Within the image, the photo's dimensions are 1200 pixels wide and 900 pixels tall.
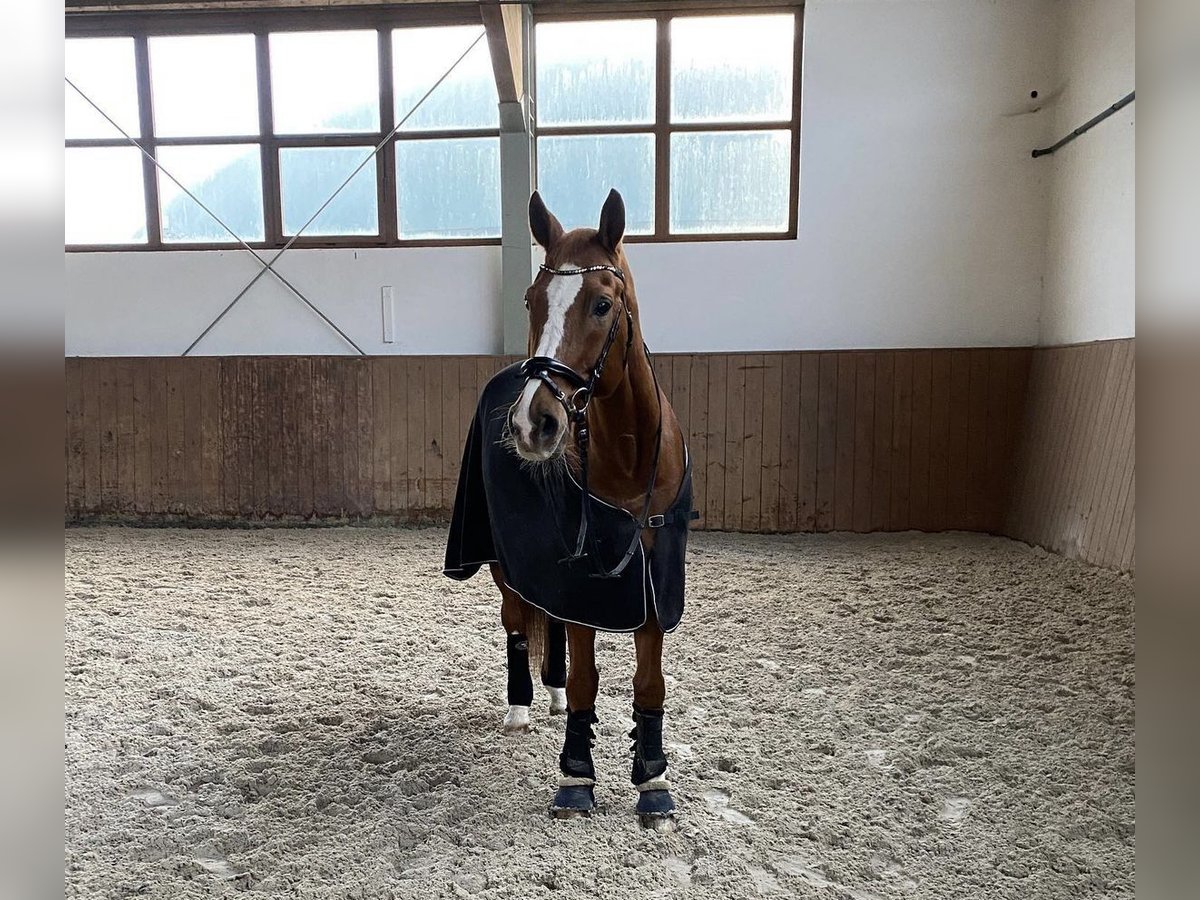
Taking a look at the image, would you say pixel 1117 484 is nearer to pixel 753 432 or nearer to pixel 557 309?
pixel 753 432

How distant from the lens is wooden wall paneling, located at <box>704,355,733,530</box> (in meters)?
4.77

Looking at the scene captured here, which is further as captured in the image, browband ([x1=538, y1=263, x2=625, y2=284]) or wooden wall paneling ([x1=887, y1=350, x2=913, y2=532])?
wooden wall paneling ([x1=887, y1=350, x2=913, y2=532])

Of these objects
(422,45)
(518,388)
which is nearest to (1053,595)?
(518,388)

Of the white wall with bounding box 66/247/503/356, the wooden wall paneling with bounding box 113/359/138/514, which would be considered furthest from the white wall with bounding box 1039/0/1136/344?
the wooden wall paneling with bounding box 113/359/138/514

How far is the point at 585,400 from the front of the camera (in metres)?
1.42

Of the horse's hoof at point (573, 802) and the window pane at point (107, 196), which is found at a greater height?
the window pane at point (107, 196)

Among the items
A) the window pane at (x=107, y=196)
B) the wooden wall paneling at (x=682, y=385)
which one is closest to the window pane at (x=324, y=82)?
the window pane at (x=107, y=196)

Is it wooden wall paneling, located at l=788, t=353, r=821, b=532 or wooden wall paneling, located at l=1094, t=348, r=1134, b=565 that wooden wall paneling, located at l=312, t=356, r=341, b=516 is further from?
wooden wall paneling, located at l=1094, t=348, r=1134, b=565

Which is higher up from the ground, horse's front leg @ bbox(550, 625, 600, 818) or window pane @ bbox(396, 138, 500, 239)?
window pane @ bbox(396, 138, 500, 239)

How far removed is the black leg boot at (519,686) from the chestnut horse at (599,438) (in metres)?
0.40

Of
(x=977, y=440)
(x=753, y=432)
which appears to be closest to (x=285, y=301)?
(x=753, y=432)

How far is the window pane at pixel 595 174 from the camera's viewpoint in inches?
196

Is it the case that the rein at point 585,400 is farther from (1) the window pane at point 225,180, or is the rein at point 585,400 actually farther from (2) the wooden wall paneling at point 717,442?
(1) the window pane at point 225,180

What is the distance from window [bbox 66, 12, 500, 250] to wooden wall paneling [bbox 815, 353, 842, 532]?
7.75 ft
